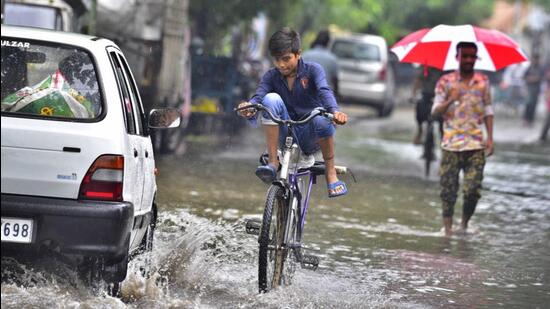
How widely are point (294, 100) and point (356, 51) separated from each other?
72.9ft

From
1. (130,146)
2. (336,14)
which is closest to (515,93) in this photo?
(336,14)

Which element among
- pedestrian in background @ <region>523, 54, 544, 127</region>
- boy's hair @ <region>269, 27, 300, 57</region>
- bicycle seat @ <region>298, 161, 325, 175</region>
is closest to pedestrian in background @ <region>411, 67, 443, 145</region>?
bicycle seat @ <region>298, 161, 325, 175</region>

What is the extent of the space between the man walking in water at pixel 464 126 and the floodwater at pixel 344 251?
43 cm

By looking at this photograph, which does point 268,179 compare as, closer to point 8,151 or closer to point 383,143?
point 8,151

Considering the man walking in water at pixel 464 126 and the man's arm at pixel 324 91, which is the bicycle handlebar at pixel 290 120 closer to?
the man's arm at pixel 324 91

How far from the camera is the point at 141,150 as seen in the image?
6973 millimetres

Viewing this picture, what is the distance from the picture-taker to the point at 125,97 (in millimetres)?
6902

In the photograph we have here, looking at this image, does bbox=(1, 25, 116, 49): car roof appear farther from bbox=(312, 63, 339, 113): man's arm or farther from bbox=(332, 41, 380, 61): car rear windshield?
bbox=(332, 41, 380, 61): car rear windshield

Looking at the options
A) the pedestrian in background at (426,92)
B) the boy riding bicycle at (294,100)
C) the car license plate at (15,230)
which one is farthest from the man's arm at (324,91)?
the pedestrian in background at (426,92)

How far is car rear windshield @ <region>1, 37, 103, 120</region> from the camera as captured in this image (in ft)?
20.8

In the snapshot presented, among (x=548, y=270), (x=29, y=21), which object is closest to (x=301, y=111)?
(x=548, y=270)

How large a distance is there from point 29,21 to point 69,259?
26.6 feet

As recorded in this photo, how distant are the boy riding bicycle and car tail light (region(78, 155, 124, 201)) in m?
1.10

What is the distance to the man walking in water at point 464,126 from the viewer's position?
35.7 feet
